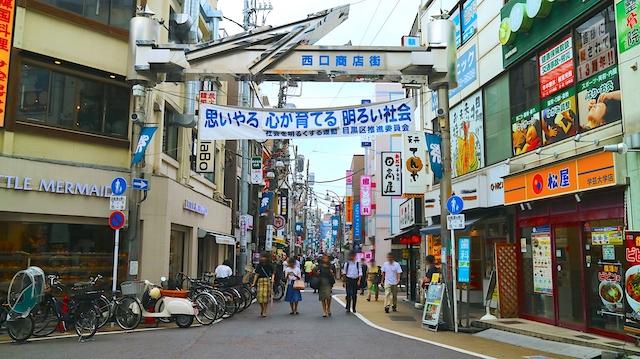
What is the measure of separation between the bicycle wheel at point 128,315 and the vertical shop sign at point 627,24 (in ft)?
37.7

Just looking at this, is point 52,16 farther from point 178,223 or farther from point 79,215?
point 178,223

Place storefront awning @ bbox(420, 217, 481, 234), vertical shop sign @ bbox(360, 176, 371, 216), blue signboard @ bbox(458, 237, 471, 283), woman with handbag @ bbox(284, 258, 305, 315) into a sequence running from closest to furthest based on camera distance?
blue signboard @ bbox(458, 237, 471, 283)
storefront awning @ bbox(420, 217, 481, 234)
woman with handbag @ bbox(284, 258, 305, 315)
vertical shop sign @ bbox(360, 176, 371, 216)

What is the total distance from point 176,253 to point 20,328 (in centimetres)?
985

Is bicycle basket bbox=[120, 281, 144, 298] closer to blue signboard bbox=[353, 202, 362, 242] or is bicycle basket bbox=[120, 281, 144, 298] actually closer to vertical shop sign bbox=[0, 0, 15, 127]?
vertical shop sign bbox=[0, 0, 15, 127]

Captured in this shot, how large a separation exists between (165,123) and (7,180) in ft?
23.1

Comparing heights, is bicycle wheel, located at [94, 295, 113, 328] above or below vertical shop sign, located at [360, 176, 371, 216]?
below

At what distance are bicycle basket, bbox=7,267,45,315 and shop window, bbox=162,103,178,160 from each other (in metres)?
8.91

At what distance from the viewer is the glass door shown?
11.8m

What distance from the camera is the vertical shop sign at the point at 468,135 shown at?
55.9ft

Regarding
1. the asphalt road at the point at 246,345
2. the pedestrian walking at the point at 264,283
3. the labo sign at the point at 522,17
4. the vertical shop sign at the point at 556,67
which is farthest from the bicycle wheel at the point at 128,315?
the labo sign at the point at 522,17

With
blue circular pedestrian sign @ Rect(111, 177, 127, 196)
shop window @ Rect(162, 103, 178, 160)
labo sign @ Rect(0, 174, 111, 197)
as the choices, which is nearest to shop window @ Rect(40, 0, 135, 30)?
shop window @ Rect(162, 103, 178, 160)

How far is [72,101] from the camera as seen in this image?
15.5 m

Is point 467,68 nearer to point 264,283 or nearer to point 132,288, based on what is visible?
point 264,283

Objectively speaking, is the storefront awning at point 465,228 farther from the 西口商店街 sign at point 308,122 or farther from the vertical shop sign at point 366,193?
the vertical shop sign at point 366,193
